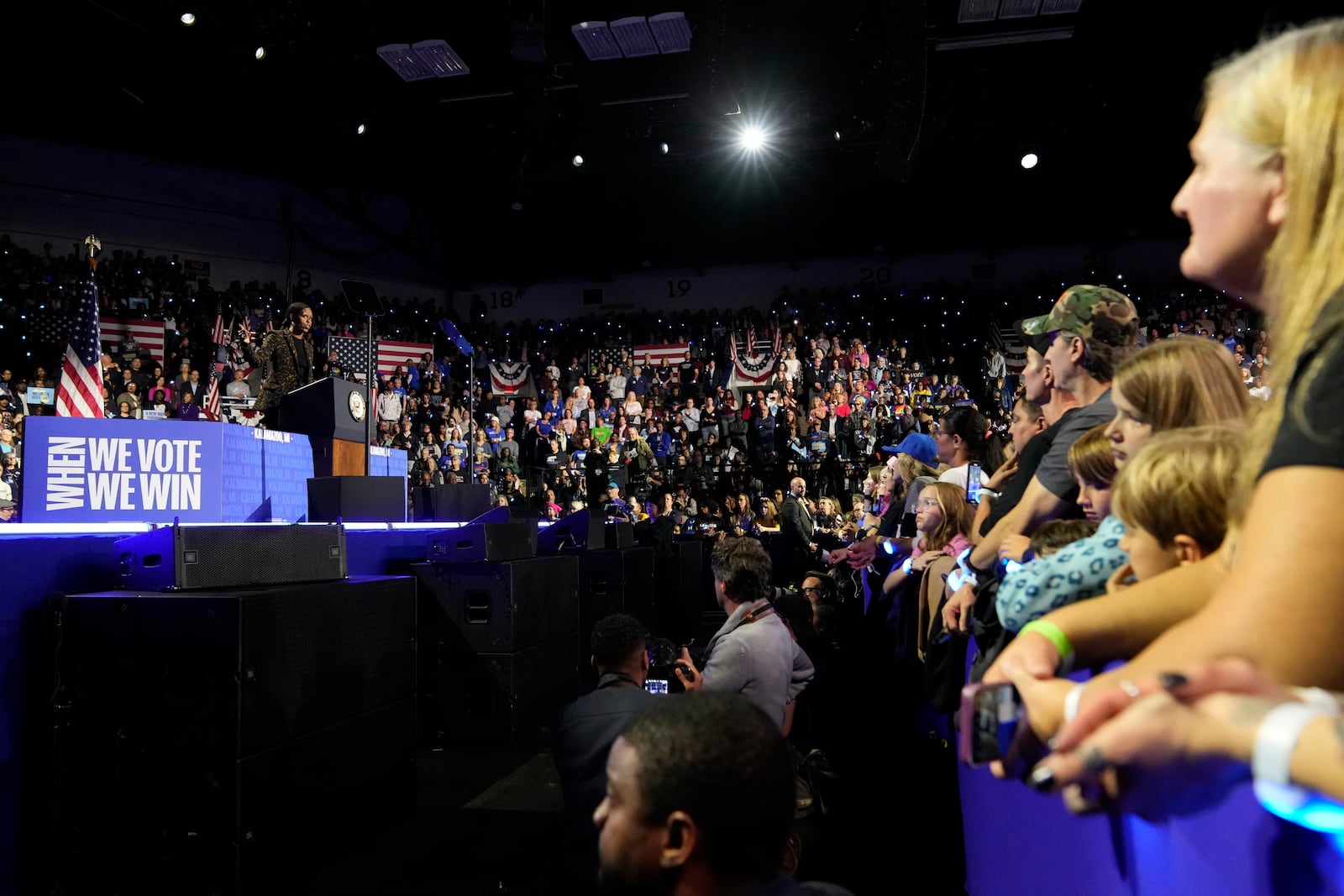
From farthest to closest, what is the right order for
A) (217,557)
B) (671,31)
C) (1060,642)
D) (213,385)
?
(213,385) → (671,31) → (217,557) → (1060,642)

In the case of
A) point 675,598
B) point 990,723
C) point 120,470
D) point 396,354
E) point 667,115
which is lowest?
point 675,598

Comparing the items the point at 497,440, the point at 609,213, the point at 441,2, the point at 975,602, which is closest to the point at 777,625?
the point at 975,602

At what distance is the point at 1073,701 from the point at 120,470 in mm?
4051

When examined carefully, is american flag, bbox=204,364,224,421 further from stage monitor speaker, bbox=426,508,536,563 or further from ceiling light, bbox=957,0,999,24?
ceiling light, bbox=957,0,999,24

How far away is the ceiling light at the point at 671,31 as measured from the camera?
9.01 metres

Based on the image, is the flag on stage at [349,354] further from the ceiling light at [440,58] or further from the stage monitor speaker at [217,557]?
the stage monitor speaker at [217,557]

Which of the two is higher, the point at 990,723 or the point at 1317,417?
the point at 1317,417

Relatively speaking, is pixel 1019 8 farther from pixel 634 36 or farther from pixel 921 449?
pixel 921 449

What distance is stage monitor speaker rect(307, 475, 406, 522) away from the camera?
4660 mm

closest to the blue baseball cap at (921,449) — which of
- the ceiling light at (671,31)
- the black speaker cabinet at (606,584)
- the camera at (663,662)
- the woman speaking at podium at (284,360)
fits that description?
the camera at (663,662)

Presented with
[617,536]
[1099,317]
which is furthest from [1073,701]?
[617,536]

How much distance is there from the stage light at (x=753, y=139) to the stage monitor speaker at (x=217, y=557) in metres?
10.7

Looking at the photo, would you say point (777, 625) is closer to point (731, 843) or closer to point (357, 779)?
point (357, 779)

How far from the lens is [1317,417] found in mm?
696
